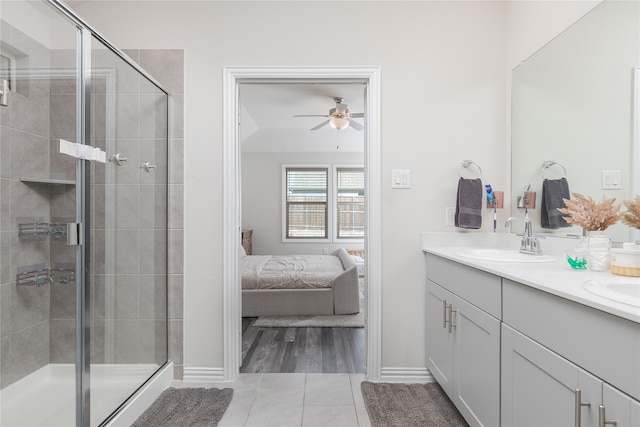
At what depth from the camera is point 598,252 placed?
52.8 inches

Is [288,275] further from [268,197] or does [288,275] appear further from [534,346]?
[268,197]

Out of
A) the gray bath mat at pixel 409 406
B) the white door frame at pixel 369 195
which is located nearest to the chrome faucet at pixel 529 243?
the white door frame at pixel 369 195

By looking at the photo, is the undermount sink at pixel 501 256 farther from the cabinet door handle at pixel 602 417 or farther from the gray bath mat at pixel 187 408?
the gray bath mat at pixel 187 408

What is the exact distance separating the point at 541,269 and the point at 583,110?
0.85m

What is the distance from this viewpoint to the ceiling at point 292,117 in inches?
159

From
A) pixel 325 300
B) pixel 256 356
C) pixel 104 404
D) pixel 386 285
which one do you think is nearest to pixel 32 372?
pixel 104 404

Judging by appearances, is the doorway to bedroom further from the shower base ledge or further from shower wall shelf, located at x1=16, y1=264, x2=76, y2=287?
shower wall shelf, located at x1=16, y1=264, x2=76, y2=287

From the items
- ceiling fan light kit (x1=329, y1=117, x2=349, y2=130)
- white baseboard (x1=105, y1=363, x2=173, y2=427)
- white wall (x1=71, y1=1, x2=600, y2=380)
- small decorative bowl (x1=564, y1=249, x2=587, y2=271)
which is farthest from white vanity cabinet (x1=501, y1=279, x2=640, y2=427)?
ceiling fan light kit (x1=329, y1=117, x2=349, y2=130)

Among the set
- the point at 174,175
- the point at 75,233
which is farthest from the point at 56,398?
the point at 174,175

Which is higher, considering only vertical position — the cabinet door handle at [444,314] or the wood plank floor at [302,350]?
the cabinet door handle at [444,314]

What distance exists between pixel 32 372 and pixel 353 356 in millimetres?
1936

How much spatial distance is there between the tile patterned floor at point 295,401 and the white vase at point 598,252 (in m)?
1.29

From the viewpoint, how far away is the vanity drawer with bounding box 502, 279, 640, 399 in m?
0.80

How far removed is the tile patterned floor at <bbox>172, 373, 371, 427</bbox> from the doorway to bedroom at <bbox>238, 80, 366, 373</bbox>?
0.47 feet
